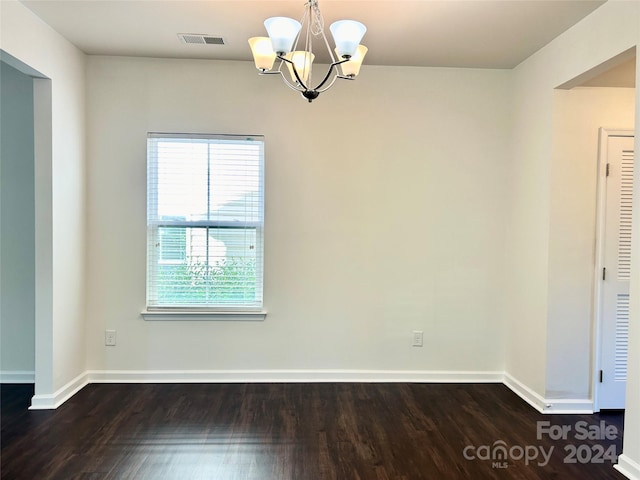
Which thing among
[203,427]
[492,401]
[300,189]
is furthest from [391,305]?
[203,427]

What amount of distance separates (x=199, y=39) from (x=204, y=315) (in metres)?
2.15

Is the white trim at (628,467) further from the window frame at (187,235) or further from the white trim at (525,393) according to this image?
the window frame at (187,235)

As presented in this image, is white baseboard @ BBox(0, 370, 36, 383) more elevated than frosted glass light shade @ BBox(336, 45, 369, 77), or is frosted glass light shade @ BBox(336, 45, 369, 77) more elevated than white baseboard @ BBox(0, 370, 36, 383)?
frosted glass light shade @ BBox(336, 45, 369, 77)

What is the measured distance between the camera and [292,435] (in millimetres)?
2398

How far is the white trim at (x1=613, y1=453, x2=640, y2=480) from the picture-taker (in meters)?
2.00

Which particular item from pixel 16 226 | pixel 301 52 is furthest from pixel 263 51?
pixel 16 226

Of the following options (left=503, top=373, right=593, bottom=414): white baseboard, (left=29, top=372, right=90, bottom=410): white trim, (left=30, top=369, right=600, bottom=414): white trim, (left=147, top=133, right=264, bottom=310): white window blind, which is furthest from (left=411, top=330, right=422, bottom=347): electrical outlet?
(left=29, top=372, right=90, bottom=410): white trim

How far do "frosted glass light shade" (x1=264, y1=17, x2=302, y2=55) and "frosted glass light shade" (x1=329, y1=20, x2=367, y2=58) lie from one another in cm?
19

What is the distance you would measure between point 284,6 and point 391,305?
2379 mm

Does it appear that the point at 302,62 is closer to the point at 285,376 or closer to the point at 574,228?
the point at 574,228

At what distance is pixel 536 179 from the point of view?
2.91 metres

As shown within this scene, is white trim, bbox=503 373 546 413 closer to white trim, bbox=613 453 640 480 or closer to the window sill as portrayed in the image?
white trim, bbox=613 453 640 480

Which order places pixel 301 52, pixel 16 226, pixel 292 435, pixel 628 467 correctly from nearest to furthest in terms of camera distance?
pixel 301 52 → pixel 628 467 → pixel 292 435 → pixel 16 226

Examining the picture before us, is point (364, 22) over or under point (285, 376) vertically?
over
